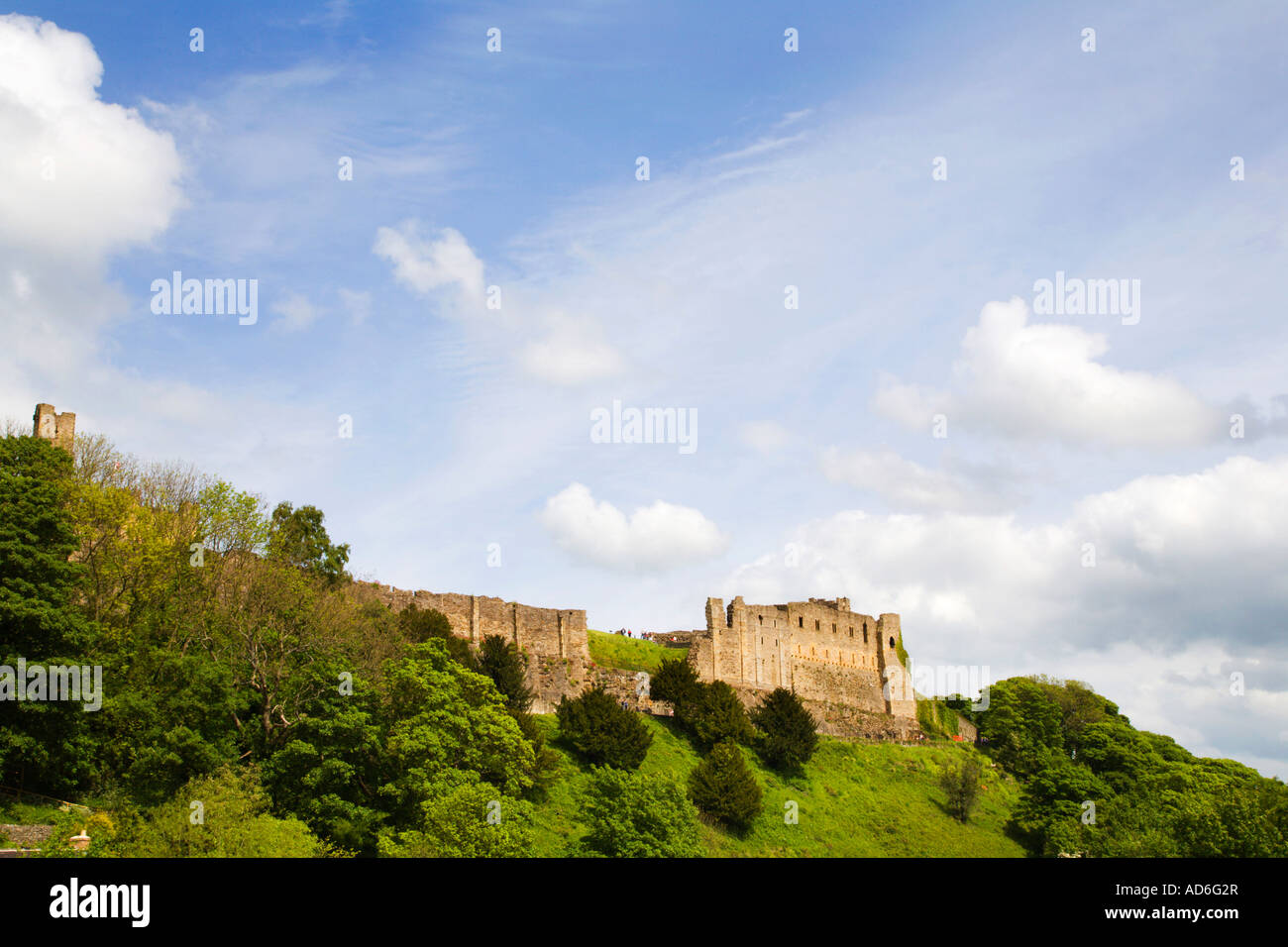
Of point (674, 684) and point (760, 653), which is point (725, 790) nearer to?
point (674, 684)

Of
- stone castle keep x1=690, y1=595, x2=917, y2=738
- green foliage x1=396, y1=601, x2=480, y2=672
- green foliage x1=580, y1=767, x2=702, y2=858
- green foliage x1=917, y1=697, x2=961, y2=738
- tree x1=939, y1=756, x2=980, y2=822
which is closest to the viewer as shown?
green foliage x1=580, y1=767, x2=702, y2=858

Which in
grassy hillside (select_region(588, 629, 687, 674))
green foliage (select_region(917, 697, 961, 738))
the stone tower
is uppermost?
the stone tower

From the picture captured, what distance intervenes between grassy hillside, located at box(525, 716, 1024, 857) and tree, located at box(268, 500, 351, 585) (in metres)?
12.4

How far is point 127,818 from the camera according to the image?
29766 mm

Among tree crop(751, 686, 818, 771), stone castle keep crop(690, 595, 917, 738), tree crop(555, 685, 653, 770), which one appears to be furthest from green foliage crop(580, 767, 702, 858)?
stone castle keep crop(690, 595, 917, 738)

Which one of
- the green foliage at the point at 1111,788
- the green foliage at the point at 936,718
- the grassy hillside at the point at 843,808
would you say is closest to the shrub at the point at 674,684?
the grassy hillside at the point at 843,808

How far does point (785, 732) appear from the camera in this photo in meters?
56.5

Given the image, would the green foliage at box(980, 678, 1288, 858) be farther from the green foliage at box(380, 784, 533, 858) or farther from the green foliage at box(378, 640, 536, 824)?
the green foliage at box(380, 784, 533, 858)

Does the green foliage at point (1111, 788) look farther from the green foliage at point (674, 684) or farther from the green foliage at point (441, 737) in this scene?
the green foliage at point (441, 737)

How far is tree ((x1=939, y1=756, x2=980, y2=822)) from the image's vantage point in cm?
5900
